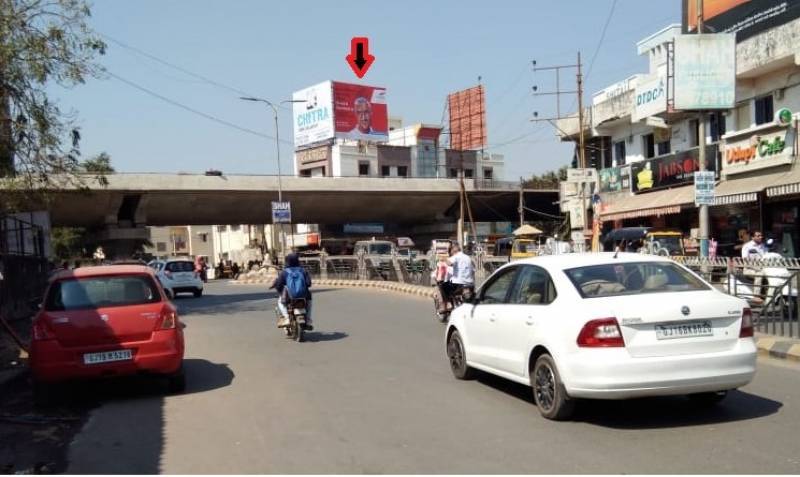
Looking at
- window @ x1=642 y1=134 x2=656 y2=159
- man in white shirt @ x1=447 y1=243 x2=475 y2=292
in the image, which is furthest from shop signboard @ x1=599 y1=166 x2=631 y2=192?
man in white shirt @ x1=447 y1=243 x2=475 y2=292

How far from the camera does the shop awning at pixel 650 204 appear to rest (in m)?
27.0

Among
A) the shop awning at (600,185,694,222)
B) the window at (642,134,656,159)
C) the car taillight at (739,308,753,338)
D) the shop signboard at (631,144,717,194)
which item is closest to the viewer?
the car taillight at (739,308,753,338)

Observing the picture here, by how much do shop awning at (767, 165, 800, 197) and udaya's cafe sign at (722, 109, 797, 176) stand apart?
0.44 meters

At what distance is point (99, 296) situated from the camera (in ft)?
29.3

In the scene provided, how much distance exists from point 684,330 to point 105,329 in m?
6.13

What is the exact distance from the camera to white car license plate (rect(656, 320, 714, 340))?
6.35m

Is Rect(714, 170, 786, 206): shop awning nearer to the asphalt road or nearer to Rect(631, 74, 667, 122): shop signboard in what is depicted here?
Rect(631, 74, 667, 122): shop signboard

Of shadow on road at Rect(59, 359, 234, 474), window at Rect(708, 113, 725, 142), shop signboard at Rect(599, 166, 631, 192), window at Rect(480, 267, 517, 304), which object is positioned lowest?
shadow on road at Rect(59, 359, 234, 474)

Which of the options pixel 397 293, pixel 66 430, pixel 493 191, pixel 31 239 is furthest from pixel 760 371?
pixel 493 191

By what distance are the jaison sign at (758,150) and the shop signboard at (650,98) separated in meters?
3.68

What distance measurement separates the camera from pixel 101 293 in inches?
352

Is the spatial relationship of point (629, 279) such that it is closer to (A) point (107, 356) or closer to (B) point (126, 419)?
(B) point (126, 419)

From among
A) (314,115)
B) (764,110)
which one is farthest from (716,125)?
(314,115)

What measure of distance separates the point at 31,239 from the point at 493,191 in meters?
42.2
